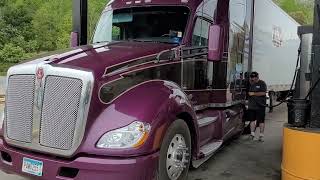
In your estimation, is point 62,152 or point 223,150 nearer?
point 62,152

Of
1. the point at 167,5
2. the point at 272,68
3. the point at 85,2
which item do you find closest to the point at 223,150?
the point at 167,5

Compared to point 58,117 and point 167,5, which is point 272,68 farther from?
point 58,117

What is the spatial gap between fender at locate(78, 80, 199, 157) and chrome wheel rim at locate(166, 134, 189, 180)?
1.02ft

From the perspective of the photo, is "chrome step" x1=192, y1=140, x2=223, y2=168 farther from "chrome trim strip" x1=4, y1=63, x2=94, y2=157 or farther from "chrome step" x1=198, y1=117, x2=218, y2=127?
"chrome trim strip" x1=4, y1=63, x2=94, y2=157

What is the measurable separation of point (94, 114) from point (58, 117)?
1.27 feet

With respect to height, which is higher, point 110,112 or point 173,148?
point 110,112

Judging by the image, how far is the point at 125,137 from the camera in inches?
190

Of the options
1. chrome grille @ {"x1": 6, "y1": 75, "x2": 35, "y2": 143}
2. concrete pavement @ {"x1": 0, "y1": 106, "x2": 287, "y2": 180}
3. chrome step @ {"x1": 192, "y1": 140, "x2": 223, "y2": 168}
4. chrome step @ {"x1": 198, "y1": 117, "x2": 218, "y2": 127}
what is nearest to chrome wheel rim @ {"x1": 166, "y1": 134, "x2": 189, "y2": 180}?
chrome step @ {"x1": 192, "y1": 140, "x2": 223, "y2": 168}

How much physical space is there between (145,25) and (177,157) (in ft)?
8.00

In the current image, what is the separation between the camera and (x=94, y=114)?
493cm

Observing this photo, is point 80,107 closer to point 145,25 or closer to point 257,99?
point 145,25

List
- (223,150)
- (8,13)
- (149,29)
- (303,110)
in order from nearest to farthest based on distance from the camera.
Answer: (303,110)
(149,29)
(223,150)
(8,13)

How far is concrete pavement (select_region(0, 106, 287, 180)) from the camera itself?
698 centimetres

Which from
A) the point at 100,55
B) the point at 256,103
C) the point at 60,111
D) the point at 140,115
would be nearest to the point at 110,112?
the point at 140,115
